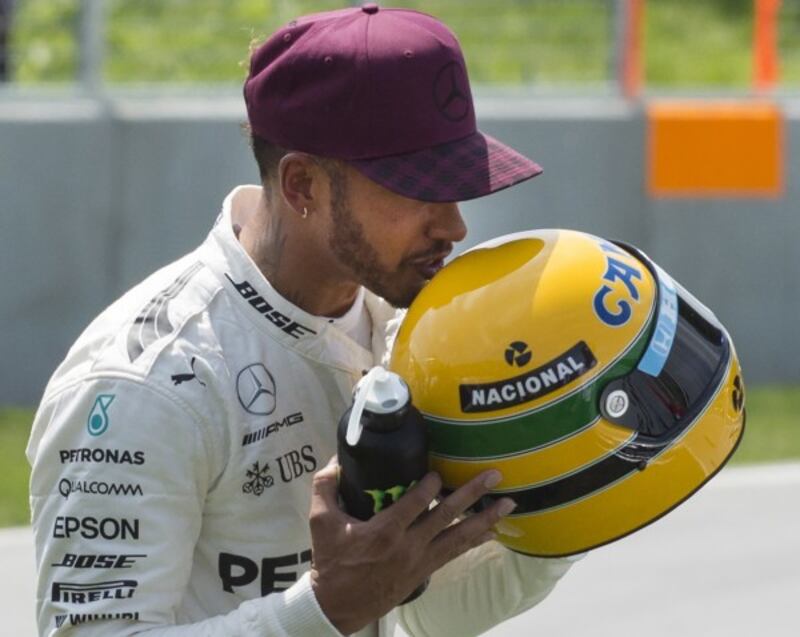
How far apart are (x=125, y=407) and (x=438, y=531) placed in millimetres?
515

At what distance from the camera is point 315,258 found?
3.19m

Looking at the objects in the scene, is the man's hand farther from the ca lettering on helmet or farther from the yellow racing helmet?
the ca lettering on helmet

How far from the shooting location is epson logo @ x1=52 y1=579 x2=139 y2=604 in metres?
2.94

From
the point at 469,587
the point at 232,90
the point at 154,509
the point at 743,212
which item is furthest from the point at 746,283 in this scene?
the point at 154,509

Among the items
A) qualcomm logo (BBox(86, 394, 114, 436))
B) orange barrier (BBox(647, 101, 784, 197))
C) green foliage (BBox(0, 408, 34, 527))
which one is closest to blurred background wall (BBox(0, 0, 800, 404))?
orange barrier (BBox(647, 101, 784, 197))

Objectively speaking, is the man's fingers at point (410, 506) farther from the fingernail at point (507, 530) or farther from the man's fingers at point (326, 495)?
the fingernail at point (507, 530)

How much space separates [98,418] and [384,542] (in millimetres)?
486

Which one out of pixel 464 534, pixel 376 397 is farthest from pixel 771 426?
pixel 376 397

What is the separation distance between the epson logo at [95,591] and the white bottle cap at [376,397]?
0.44m

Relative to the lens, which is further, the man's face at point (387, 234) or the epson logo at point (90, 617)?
the man's face at point (387, 234)

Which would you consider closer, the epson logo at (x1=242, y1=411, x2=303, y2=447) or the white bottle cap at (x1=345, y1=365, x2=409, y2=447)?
the white bottle cap at (x1=345, y1=365, x2=409, y2=447)

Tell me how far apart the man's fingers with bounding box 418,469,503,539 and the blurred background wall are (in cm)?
584

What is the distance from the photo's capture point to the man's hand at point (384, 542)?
111 inches

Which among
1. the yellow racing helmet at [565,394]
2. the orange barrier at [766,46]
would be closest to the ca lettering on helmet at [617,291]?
the yellow racing helmet at [565,394]
